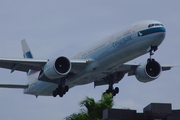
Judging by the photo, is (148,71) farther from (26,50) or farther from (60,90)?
(26,50)

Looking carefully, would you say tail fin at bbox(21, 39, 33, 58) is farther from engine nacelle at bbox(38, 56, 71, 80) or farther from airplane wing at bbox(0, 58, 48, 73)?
engine nacelle at bbox(38, 56, 71, 80)

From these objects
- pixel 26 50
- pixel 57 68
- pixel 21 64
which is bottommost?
pixel 57 68

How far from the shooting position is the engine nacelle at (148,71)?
37469 millimetres

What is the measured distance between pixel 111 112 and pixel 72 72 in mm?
13577

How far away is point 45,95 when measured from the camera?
43.5 m

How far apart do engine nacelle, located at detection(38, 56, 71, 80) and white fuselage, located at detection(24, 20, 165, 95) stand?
216 centimetres

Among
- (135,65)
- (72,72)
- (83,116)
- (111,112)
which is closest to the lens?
(111,112)

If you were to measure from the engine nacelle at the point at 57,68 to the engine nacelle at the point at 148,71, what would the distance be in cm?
871

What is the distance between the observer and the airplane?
3133 cm

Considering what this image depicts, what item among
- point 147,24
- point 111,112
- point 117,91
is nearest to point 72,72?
point 117,91

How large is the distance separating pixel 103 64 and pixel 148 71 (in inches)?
257

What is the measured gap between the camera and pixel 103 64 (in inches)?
1344

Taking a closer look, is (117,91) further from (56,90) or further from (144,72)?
(56,90)

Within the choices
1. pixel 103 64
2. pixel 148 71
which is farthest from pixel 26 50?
pixel 148 71
